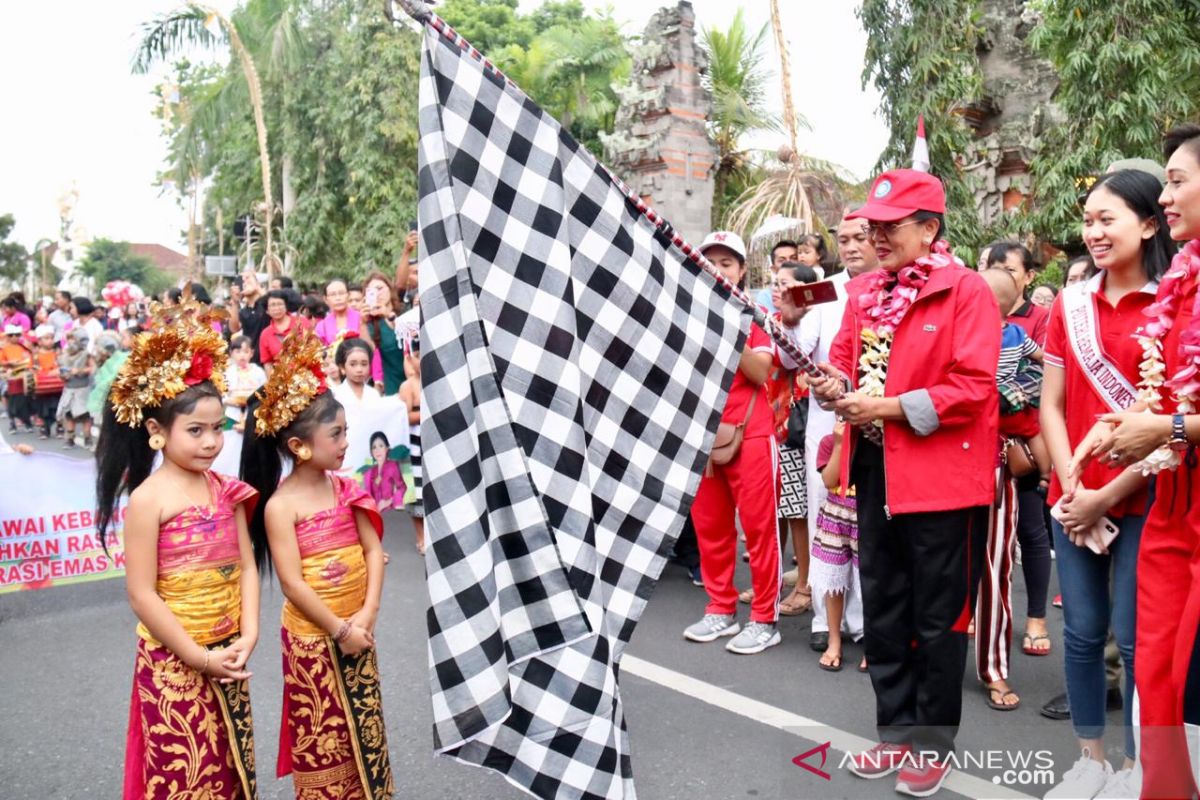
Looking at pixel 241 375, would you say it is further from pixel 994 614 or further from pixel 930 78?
pixel 930 78

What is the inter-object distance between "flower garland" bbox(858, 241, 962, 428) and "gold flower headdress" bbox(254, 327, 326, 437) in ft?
6.13

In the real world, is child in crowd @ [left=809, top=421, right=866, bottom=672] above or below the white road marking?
above

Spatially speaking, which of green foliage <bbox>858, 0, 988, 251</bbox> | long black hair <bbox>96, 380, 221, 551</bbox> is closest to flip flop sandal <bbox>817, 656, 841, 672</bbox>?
long black hair <bbox>96, 380, 221, 551</bbox>

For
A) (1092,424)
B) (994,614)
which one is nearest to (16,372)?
(994,614)

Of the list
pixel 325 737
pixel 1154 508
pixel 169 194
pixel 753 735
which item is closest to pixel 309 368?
pixel 325 737

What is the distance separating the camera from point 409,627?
5.34 metres

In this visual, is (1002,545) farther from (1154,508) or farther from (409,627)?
(409,627)

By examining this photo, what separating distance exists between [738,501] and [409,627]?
6.12ft

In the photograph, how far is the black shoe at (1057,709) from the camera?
405cm

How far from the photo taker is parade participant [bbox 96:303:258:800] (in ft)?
9.01

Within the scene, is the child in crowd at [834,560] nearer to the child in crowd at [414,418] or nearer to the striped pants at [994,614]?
the striped pants at [994,614]

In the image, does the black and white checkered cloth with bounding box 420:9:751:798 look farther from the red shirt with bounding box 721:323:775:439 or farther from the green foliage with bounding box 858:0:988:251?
the green foliage with bounding box 858:0:988:251

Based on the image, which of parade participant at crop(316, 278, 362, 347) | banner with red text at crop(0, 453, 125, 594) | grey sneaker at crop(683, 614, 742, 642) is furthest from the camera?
parade participant at crop(316, 278, 362, 347)

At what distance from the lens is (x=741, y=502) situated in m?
4.98
